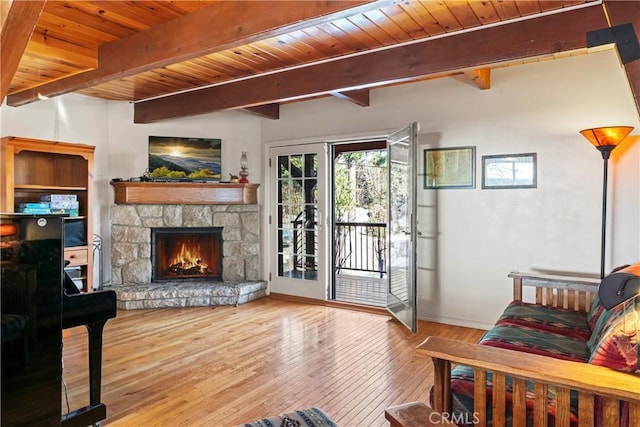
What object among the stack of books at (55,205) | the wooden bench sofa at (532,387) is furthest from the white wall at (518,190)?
the stack of books at (55,205)

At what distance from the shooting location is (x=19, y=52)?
6.50ft

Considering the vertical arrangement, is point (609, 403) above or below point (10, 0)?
below

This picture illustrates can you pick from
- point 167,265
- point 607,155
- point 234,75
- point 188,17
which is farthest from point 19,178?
point 607,155

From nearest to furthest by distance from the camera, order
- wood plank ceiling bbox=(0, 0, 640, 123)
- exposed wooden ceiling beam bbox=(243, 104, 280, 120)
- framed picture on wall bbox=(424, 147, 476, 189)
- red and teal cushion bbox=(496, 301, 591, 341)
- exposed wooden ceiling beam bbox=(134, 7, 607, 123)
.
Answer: wood plank ceiling bbox=(0, 0, 640, 123) < red and teal cushion bbox=(496, 301, 591, 341) < exposed wooden ceiling beam bbox=(134, 7, 607, 123) < framed picture on wall bbox=(424, 147, 476, 189) < exposed wooden ceiling beam bbox=(243, 104, 280, 120)

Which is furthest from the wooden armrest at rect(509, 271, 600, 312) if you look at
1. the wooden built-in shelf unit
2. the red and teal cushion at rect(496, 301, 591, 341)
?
the wooden built-in shelf unit

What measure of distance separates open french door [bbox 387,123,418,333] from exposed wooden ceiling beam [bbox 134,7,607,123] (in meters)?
0.73

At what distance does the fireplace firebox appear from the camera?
518 centimetres

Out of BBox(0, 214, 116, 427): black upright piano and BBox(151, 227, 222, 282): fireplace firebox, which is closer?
BBox(0, 214, 116, 427): black upright piano

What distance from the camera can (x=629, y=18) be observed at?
171 cm

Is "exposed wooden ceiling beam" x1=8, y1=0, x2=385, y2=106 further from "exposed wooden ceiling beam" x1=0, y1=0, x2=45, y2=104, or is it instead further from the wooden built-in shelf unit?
the wooden built-in shelf unit

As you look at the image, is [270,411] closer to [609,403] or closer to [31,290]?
[31,290]

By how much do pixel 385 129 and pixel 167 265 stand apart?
10.9 feet

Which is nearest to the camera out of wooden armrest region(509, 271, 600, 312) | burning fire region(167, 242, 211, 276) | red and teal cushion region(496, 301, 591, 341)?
red and teal cushion region(496, 301, 591, 341)

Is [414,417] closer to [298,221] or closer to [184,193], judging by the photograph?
[298,221]
